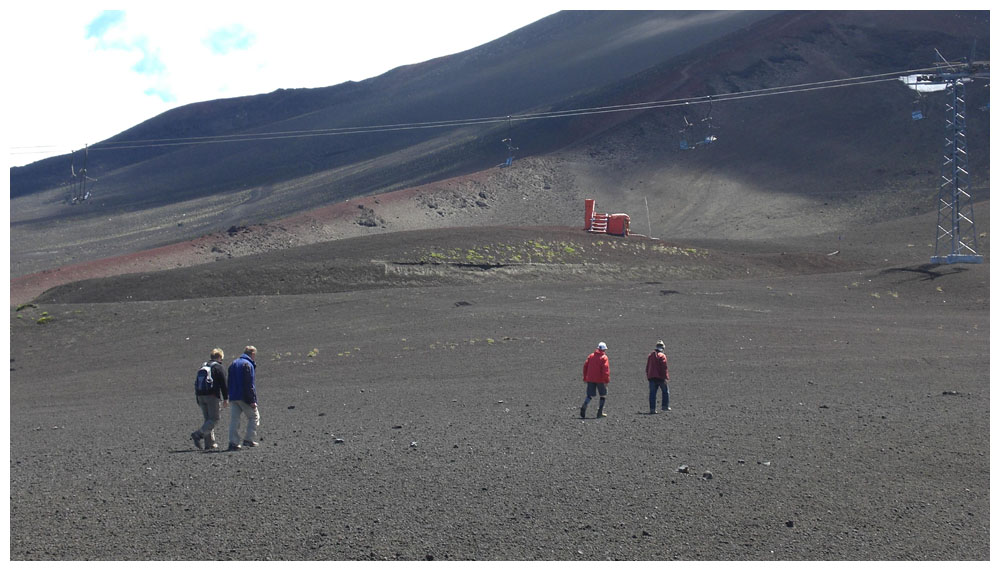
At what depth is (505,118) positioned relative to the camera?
86.8 meters

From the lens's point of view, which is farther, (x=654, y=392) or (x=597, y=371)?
(x=654, y=392)

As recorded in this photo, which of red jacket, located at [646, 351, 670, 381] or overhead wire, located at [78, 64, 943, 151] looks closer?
red jacket, located at [646, 351, 670, 381]

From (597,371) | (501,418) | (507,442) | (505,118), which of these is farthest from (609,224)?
(505,118)

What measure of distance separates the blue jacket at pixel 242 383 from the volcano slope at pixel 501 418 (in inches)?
28.2

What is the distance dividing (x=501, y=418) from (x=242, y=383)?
4.33 m

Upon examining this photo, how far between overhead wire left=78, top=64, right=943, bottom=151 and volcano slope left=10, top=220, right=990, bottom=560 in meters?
19.1

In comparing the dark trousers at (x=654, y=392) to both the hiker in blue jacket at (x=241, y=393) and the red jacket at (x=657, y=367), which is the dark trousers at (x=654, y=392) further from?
the hiker in blue jacket at (x=241, y=393)

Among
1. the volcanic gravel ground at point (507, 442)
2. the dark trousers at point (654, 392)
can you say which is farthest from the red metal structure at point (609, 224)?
the dark trousers at point (654, 392)

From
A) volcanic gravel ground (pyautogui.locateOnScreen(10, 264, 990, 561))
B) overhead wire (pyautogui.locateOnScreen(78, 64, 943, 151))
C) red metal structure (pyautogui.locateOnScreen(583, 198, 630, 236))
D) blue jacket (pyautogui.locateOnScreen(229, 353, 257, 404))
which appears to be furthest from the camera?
overhead wire (pyautogui.locateOnScreen(78, 64, 943, 151))

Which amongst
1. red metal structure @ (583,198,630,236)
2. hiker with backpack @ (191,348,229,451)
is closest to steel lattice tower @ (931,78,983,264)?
red metal structure @ (583,198,630,236)

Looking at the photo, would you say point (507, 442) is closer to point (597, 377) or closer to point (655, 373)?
point (597, 377)

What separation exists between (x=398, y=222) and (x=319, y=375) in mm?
37959

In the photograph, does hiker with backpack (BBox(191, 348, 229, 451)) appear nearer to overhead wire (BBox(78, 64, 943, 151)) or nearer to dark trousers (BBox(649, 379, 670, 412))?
dark trousers (BBox(649, 379, 670, 412))

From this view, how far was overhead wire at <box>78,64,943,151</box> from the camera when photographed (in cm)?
7502
